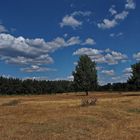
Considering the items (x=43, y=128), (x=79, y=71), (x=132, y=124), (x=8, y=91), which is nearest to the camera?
(x=43, y=128)

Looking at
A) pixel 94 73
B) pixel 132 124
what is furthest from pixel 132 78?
pixel 132 124

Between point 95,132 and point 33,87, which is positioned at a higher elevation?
point 33,87

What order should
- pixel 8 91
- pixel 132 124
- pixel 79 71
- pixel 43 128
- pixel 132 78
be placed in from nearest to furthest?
pixel 43 128 < pixel 132 124 < pixel 132 78 < pixel 79 71 < pixel 8 91

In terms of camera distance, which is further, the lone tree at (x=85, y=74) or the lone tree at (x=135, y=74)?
the lone tree at (x=85, y=74)

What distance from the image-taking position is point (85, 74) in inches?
4377

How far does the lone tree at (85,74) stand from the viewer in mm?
110750

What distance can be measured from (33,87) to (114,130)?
170442 mm

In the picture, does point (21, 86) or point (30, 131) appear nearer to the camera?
point (30, 131)

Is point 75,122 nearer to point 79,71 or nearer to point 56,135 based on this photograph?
point 56,135

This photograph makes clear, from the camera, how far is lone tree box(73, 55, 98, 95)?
111 meters

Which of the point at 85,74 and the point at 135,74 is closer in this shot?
the point at 135,74

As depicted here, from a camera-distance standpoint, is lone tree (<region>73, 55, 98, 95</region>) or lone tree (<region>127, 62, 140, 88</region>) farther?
lone tree (<region>73, 55, 98, 95</region>)

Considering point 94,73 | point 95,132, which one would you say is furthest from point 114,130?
point 94,73

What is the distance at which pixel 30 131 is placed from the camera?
Result: 832 inches
